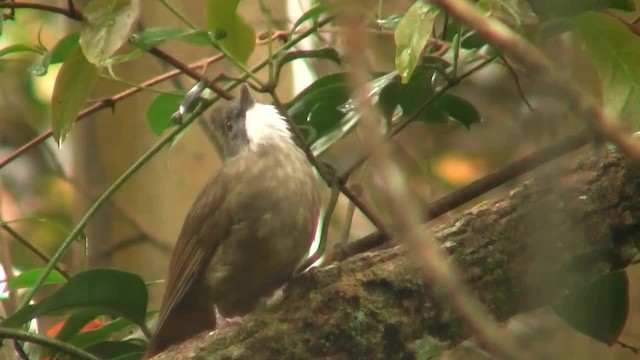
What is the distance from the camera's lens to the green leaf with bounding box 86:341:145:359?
225 cm

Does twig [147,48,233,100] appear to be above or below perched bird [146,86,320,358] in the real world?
above

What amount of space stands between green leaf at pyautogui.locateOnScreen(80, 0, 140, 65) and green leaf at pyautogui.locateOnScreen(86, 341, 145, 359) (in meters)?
0.68

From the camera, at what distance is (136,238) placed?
3.33 m

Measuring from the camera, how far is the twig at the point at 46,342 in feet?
6.61

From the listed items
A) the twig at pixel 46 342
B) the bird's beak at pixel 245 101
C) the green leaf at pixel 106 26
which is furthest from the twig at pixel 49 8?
the bird's beak at pixel 245 101

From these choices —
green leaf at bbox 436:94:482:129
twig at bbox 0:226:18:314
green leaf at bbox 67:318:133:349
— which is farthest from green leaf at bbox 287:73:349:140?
twig at bbox 0:226:18:314

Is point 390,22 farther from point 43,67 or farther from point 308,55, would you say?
point 43,67

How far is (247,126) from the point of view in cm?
278

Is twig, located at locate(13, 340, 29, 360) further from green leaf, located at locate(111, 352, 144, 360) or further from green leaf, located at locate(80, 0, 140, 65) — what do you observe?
green leaf, located at locate(80, 0, 140, 65)

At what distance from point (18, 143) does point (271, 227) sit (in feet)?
6.65

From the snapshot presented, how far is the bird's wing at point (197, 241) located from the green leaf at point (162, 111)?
0.68 feet

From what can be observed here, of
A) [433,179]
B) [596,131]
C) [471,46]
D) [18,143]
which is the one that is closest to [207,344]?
[471,46]

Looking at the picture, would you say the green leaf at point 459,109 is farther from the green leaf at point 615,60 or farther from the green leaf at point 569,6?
the green leaf at point 615,60

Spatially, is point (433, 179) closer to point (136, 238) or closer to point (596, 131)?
point (136, 238)
